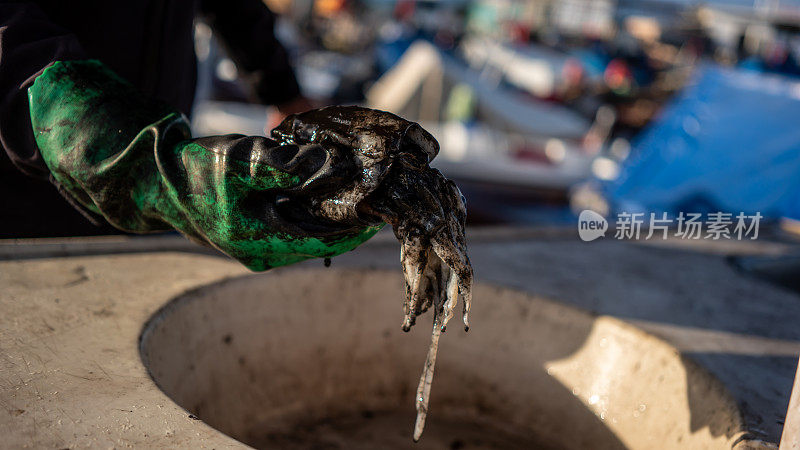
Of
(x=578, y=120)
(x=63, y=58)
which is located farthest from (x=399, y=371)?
(x=578, y=120)

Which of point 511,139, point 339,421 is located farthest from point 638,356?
point 511,139

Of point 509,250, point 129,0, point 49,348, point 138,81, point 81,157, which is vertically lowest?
point 49,348

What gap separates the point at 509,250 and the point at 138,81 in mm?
1261

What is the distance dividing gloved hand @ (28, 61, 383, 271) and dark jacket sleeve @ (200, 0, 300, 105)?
133 centimetres

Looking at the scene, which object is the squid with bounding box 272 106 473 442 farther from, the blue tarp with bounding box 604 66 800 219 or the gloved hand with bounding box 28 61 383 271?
the blue tarp with bounding box 604 66 800 219

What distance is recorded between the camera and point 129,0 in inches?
60.4

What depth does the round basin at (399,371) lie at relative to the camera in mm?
1518

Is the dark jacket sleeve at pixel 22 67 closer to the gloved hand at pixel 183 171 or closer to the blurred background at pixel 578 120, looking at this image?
the gloved hand at pixel 183 171

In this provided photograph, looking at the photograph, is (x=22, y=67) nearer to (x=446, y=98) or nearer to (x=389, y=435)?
(x=389, y=435)

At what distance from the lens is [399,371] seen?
184 cm

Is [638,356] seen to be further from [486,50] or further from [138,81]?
[486,50]

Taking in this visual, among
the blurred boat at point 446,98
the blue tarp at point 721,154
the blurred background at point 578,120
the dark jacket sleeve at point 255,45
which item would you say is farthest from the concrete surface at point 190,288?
the blurred boat at point 446,98

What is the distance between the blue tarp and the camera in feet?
12.4

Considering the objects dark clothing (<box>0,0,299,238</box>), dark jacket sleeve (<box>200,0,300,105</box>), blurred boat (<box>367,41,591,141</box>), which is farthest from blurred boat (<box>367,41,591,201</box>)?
dark clothing (<box>0,0,299,238</box>)
